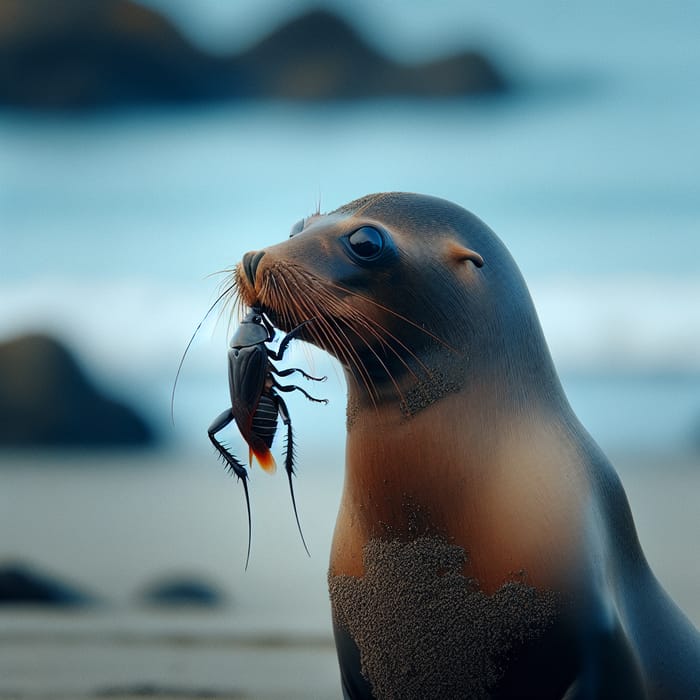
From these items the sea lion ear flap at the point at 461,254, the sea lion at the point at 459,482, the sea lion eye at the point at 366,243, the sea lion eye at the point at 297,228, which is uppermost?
the sea lion eye at the point at 297,228

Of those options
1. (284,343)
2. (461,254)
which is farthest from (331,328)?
(461,254)

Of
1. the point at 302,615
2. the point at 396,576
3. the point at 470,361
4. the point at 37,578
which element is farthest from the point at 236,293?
the point at 37,578

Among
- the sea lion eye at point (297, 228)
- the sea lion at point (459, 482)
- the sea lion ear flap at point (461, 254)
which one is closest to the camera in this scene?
the sea lion at point (459, 482)

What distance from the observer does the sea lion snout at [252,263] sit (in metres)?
2.24

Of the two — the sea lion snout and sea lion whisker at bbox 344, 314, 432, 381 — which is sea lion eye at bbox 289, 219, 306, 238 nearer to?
the sea lion snout

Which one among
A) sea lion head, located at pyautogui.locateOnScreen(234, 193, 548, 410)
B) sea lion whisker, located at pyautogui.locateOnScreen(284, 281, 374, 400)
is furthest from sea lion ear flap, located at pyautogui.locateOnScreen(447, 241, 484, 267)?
sea lion whisker, located at pyautogui.locateOnScreen(284, 281, 374, 400)

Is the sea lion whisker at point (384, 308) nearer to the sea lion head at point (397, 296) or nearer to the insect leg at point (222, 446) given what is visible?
the sea lion head at point (397, 296)

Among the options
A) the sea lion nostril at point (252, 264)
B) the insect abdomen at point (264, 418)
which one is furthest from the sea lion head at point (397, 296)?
the insect abdomen at point (264, 418)

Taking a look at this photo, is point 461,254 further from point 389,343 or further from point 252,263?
point 252,263

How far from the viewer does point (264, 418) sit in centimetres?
225

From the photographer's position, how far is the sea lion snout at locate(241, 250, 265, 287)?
2240 mm

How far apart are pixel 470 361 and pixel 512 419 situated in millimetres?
141

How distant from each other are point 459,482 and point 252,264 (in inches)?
22.9

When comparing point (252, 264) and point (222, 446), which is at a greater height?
point (252, 264)
